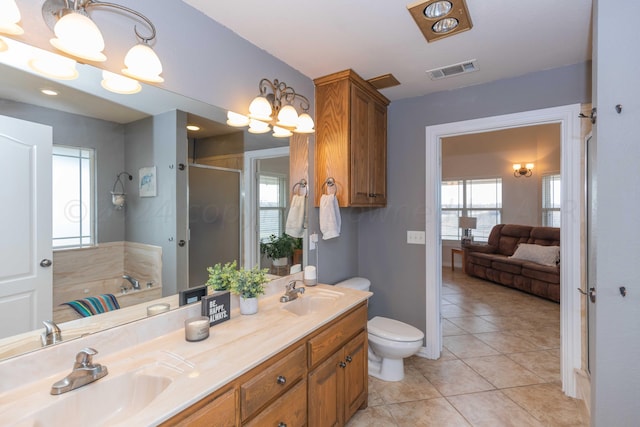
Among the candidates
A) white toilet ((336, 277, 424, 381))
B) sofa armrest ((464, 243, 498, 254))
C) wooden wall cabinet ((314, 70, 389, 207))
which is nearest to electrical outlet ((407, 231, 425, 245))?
wooden wall cabinet ((314, 70, 389, 207))

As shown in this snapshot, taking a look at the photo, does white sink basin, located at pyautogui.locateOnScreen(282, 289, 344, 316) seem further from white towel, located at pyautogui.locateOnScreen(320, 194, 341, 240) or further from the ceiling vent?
the ceiling vent

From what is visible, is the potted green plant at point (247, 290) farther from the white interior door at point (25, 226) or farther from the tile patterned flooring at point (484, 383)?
the tile patterned flooring at point (484, 383)

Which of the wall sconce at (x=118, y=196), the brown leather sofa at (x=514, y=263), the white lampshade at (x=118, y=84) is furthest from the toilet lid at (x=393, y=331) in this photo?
the brown leather sofa at (x=514, y=263)

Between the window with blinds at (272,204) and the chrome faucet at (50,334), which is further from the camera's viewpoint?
the window with blinds at (272,204)

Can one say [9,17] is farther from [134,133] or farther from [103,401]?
[103,401]

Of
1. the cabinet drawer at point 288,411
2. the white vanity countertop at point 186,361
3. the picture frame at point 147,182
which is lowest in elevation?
the cabinet drawer at point 288,411

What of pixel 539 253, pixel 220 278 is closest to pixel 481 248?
pixel 539 253

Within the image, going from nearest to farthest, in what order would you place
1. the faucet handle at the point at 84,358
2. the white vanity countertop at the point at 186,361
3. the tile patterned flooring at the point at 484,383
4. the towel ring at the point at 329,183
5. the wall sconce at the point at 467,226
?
1. the white vanity countertop at the point at 186,361
2. the faucet handle at the point at 84,358
3. the tile patterned flooring at the point at 484,383
4. the towel ring at the point at 329,183
5. the wall sconce at the point at 467,226

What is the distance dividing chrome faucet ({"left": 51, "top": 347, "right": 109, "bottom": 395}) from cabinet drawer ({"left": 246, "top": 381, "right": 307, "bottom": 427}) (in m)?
0.56

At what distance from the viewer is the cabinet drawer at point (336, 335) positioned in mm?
1506

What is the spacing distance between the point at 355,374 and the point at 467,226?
5228 mm

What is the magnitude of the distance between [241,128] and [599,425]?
2291 mm

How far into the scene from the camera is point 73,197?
3.81 ft

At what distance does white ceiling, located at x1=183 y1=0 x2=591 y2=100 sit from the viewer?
5.12ft
